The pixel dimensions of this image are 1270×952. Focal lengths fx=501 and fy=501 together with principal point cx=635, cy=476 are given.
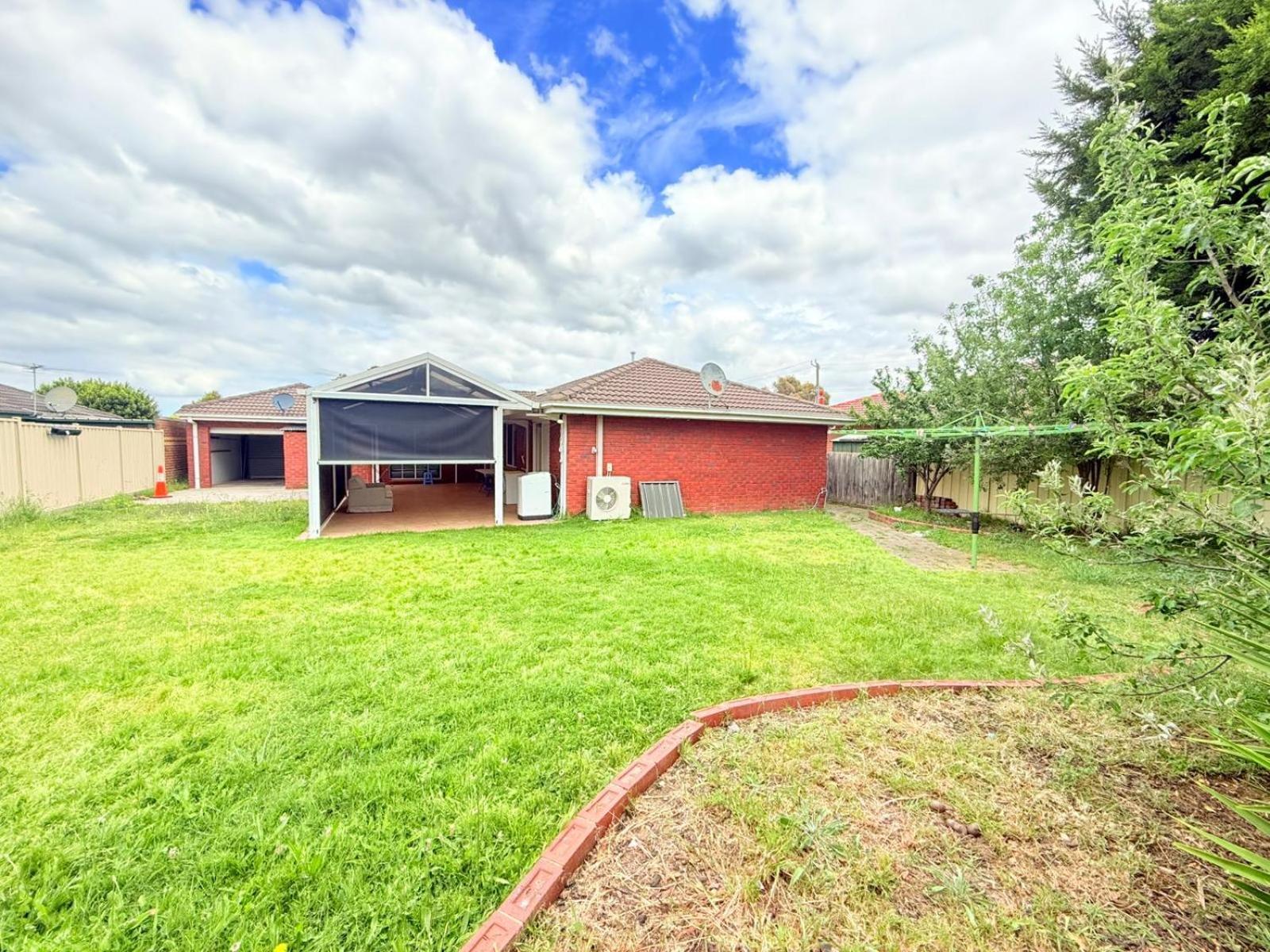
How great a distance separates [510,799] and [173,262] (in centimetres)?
2182

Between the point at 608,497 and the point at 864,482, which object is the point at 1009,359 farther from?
the point at 608,497

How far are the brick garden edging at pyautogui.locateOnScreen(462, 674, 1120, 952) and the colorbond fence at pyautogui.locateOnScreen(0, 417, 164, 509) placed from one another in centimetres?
1473

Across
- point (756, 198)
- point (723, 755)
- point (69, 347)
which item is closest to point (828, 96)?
point (756, 198)

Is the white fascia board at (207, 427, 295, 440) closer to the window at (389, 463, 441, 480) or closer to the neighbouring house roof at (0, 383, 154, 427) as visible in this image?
the neighbouring house roof at (0, 383, 154, 427)

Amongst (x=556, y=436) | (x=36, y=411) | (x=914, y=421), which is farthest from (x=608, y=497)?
(x=36, y=411)

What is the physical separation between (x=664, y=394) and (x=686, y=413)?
3.62 ft

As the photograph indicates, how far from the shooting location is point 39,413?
1800 centimetres

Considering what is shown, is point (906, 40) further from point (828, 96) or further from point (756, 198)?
point (756, 198)

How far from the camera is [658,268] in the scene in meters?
18.5

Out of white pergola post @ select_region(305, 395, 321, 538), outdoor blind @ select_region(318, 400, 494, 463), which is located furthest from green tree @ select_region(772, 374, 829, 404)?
white pergola post @ select_region(305, 395, 321, 538)

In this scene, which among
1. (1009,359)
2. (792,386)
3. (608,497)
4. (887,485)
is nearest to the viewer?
(1009,359)

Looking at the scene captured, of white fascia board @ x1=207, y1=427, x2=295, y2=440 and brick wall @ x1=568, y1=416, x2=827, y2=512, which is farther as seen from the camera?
white fascia board @ x1=207, y1=427, x2=295, y2=440

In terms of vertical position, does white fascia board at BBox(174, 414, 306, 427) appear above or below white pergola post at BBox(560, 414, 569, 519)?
above

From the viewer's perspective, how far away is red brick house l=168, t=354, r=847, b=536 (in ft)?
32.3
